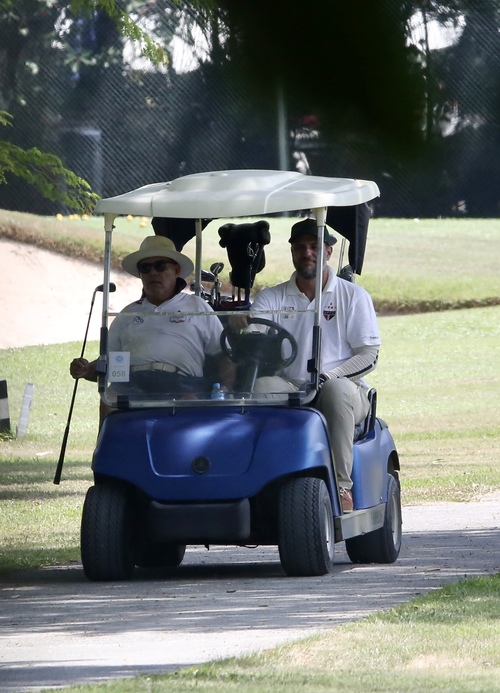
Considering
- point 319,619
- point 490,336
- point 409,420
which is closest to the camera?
point 319,619

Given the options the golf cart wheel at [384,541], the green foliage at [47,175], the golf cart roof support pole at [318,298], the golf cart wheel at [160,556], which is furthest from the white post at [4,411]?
the golf cart roof support pole at [318,298]

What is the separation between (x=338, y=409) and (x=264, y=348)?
1.49 ft

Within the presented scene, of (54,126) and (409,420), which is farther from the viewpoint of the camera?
(409,420)

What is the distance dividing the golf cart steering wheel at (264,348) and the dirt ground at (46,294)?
1977cm

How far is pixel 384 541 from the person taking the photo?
22.8ft

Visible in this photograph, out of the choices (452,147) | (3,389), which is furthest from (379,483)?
(3,389)

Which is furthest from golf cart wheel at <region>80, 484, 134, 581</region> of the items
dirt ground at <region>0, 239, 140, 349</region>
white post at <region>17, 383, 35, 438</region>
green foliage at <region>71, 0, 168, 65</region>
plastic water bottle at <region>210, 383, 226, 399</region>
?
dirt ground at <region>0, 239, 140, 349</region>

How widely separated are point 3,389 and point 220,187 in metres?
9.27

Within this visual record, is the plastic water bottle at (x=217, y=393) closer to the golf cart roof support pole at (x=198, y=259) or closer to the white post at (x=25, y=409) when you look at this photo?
the golf cart roof support pole at (x=198, y=259)

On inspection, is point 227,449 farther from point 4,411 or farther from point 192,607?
point 4,411

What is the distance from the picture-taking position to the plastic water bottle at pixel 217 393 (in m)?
6.45

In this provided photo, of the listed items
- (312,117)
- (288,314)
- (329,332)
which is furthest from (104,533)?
(312,117)

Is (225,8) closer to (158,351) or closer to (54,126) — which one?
(54,126)

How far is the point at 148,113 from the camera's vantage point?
2.74 m
